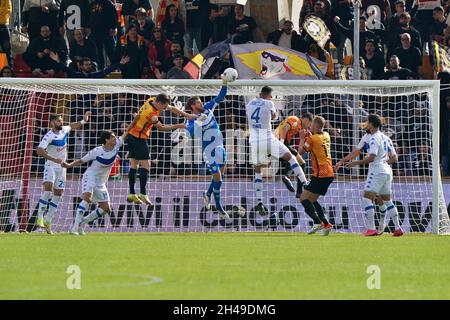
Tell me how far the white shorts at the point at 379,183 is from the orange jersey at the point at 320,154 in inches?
26.8

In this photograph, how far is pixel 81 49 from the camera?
25547 mm

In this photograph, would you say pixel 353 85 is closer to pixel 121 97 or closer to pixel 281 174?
pixel 281 174

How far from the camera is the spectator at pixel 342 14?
84.2 ft

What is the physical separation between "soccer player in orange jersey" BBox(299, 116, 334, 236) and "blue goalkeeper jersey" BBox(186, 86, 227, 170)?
6.52 feet

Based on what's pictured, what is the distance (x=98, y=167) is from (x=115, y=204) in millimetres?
1887

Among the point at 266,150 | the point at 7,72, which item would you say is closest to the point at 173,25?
the point at 7,72

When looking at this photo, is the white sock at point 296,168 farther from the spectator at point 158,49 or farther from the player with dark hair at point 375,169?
the spectator at point 158,49

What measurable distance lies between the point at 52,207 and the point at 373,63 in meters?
7.37

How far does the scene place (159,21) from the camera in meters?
26.4

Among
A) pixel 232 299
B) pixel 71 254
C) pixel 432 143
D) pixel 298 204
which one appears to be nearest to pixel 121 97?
pixel 298 204

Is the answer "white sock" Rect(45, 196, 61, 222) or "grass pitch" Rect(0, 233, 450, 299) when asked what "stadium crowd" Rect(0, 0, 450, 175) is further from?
"grass pitch" Rect(0, 233, 450, 299)

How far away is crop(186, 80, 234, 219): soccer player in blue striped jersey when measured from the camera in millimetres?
21688
